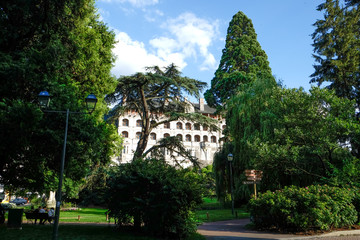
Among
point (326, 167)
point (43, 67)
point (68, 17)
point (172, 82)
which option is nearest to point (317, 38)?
point (326, 167)

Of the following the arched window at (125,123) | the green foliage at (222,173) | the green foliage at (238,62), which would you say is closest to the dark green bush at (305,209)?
the green foliage at (222,173)

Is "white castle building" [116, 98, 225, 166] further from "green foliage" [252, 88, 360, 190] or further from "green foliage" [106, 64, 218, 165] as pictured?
"green foliage" [252, 88, 360, 190]

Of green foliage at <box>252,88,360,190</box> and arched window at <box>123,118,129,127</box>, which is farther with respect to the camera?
arched window at <box>123,118,129,127</box>

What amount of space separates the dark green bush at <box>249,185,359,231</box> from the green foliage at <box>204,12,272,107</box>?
22.4m

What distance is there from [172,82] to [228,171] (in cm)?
1021

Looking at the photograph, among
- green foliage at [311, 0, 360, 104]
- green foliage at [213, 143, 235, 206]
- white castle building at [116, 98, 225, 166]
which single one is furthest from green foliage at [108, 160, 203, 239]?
white castle building at [116, 98, 225, 166]

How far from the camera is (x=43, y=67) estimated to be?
45.9ft

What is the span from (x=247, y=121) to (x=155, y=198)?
15639 millimetres

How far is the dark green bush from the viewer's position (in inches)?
488

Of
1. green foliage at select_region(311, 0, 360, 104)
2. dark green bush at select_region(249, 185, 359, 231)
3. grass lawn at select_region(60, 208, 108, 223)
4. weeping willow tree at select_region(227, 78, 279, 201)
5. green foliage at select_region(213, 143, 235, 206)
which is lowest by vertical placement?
grass lawn at select_region(60, 208, 108, 223)

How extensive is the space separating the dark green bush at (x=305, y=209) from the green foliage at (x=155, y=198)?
446cm

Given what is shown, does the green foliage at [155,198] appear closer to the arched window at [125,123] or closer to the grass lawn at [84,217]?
the grass lawn at [84,217]

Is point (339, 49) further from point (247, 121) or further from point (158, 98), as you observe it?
point (158, 98)

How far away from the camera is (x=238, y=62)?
38594mm
